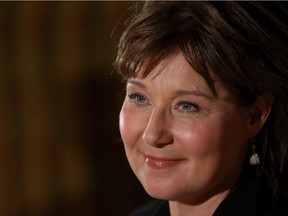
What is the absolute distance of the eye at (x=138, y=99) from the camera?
55.8 inches

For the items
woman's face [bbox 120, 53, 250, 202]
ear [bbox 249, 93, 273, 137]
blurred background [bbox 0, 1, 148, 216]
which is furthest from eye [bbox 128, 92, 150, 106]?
blurred background [bbox 0, 1, 148, 216]

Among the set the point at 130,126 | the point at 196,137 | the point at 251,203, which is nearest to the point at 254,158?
the point at 251,203

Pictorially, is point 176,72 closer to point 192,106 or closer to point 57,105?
point 192,106

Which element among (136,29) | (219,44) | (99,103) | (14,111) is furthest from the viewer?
(99,103)

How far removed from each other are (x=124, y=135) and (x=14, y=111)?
1.41 metres

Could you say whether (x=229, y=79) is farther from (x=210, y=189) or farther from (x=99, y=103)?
(x=99, y=103)

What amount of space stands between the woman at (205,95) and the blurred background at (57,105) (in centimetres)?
135

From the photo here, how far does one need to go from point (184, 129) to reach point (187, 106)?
5 centimetres

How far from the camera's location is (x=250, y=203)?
143cm

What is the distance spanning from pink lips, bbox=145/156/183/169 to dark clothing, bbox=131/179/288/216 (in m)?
0.17

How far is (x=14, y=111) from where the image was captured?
277 centimetres

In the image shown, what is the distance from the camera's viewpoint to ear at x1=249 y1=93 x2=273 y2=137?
4.60 feet

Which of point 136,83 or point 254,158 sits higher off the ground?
point 136,83

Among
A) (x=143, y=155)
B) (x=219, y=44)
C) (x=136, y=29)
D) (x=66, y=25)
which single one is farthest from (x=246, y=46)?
(x=66, y=25)
